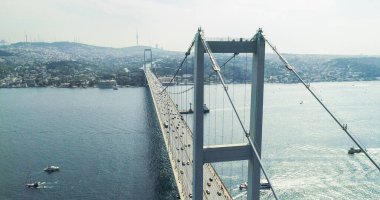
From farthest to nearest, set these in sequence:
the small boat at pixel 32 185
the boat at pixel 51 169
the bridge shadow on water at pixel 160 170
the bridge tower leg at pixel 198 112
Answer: the boat at pixel 51 169 < the small boat at pixel 32 185 < the bridge shadow on water at pixel 160 170 < the bridge tower leg at pixel 198 112

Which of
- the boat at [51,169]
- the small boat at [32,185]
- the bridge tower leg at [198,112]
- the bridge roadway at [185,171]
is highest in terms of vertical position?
the bridge tower leg at [198,112]

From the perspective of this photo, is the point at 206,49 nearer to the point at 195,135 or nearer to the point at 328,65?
the point at 195,135

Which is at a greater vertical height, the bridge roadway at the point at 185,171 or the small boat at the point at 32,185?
the bridge roadway at the point at 185,171

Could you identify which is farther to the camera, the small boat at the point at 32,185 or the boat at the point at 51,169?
the boat at the point at 51,169

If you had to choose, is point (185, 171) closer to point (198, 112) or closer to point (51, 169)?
point (198, 112)

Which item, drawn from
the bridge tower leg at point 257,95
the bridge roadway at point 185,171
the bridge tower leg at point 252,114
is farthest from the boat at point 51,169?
the bridge tower leg at point 257,95

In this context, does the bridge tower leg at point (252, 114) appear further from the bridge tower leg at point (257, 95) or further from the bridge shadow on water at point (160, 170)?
the bridge shadow on water at point (160, 170)

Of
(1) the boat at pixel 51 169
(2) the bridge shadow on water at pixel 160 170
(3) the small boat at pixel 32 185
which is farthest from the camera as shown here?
(1) the boat at pixel 51 169

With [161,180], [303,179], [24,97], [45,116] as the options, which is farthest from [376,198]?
[24,97]

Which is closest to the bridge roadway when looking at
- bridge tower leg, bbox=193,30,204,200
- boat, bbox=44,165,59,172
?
bridge tower leg, bbox=193,30,204,200
